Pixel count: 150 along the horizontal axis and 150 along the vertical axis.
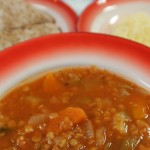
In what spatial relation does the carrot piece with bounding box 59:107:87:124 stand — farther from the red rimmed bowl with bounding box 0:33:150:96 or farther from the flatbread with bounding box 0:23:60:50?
the flatbread with bounding box 0:23:60:50

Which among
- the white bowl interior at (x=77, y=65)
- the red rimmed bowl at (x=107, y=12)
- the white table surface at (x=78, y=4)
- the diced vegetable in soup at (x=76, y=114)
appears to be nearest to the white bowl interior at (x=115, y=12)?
the red rimmed bowl at (x=107, y=12)

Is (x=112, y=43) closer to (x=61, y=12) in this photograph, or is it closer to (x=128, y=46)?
(x=128, y=46)

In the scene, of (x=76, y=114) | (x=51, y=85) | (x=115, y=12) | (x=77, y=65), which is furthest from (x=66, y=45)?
(x=115, y=12)

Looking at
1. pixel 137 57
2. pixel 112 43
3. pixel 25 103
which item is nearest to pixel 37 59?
pixel 25 103

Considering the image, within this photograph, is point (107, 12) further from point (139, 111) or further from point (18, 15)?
point (139, 111)

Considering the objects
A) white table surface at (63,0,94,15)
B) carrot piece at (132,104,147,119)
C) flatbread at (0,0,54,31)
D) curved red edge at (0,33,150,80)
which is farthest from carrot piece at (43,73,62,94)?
white table surface at (63,0,94,15)

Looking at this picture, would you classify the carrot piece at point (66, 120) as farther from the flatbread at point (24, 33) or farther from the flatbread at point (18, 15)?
the flatbread at point (18, 15)
